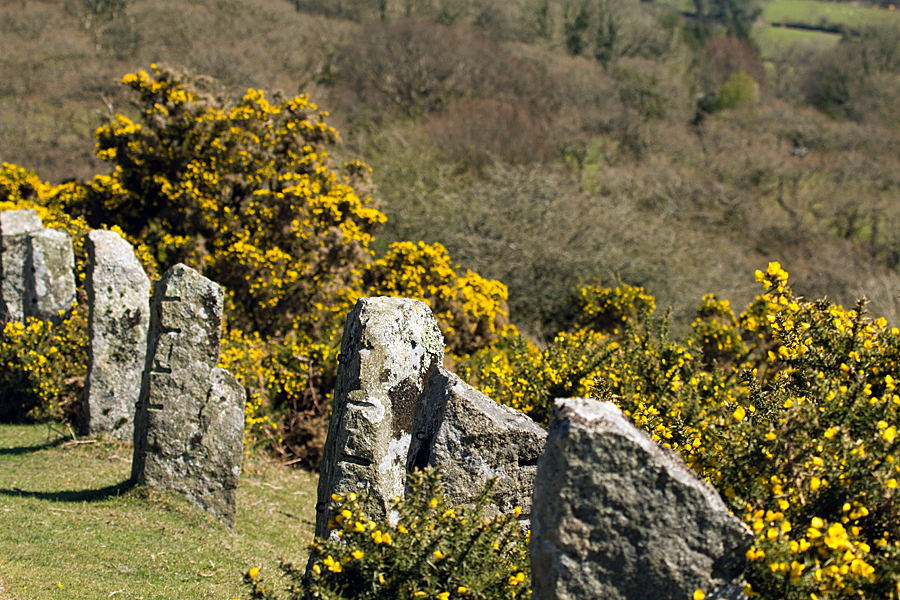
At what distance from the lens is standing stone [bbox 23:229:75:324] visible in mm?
9594

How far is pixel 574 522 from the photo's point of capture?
110 inches

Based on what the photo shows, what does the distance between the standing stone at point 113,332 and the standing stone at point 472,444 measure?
5.27 m

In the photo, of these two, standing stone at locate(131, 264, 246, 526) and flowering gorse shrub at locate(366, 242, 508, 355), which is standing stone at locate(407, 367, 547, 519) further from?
flowering gorse shrub at locate(366, 242, 508, 355)

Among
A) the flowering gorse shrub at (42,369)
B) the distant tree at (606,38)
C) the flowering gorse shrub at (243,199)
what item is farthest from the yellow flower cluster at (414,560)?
the distant tree at (606,38)

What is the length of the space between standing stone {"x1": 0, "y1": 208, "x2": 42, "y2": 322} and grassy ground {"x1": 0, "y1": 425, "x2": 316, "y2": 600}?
2381 mm

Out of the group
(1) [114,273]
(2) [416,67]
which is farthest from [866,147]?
(1) [114,273]

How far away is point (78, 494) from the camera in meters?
6.72

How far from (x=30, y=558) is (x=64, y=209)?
9428 mm

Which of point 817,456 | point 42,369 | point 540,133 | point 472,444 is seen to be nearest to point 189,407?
point 472,444

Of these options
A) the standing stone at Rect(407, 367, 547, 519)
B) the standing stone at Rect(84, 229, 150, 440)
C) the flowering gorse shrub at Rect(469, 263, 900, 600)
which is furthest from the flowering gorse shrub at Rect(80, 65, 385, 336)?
the flowering gorse shrub at Rect(469, 263, 900, 600)

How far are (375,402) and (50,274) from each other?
6.88m

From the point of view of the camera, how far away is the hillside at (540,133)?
717 inches

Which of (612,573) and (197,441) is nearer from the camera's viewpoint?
(612,573)

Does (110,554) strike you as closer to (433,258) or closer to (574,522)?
(574,522)
